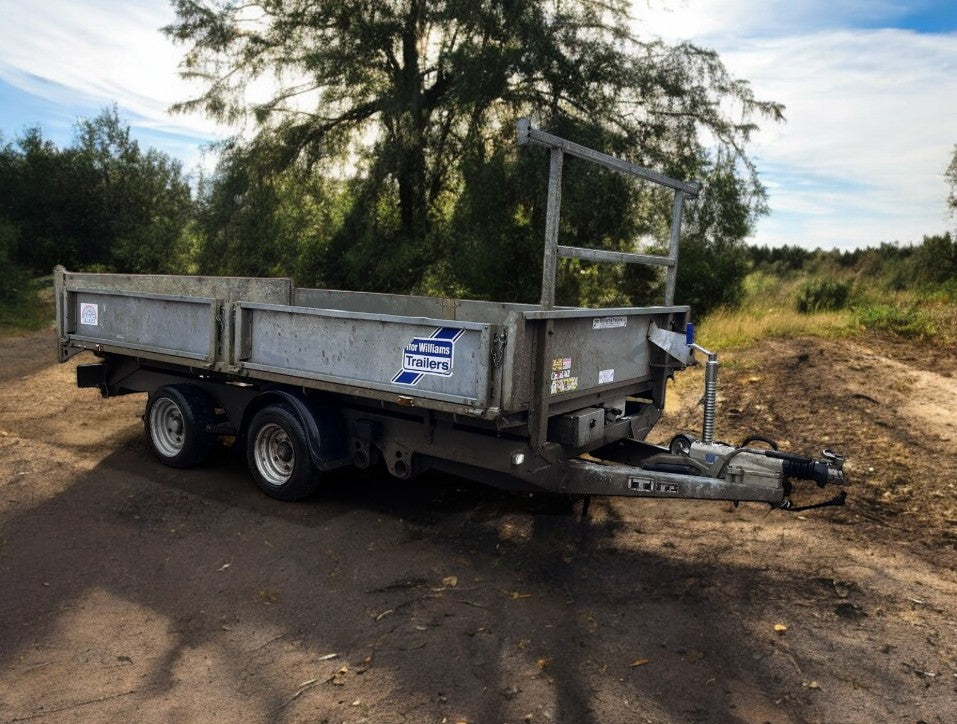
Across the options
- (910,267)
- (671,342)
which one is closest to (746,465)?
(671,342)

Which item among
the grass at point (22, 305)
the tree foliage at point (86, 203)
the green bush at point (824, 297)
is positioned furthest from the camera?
the tree foliage at point (86, 203)

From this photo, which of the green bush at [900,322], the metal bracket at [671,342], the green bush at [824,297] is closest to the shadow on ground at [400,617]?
the metal bracket at [671,342]

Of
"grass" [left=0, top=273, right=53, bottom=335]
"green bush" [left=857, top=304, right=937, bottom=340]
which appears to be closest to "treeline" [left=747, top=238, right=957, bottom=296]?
"green bush" [left=857, top=304, right=937, bottom=340]

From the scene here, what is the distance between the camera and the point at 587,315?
4.87 meters

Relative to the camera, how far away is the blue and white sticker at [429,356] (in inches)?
180

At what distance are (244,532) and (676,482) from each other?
2983mm

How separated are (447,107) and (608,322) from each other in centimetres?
1082

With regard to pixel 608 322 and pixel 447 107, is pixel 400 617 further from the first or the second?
pixel 447 107

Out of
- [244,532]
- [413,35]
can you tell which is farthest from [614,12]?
[244,532]

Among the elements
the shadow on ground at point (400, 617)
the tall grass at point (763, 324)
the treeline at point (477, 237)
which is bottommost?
the shadow on ground at point (400, 617)

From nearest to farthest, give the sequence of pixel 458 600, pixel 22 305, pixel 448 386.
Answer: pixel 458 600, pixel 448 386, pixel 22 305

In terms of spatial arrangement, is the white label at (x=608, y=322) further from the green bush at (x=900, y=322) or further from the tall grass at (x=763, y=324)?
the green bush at (x=900, y=322)

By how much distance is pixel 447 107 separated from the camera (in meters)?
14.9

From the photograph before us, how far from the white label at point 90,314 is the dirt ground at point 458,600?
1.24 metres
